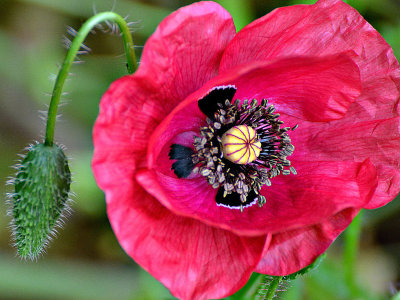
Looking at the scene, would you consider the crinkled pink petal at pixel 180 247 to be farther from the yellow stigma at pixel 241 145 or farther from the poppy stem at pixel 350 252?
the poppy stem at pixel 350 252

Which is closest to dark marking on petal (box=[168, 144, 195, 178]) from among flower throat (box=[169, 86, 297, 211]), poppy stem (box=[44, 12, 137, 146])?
flower throat (box=[169, 86, 297, 211])

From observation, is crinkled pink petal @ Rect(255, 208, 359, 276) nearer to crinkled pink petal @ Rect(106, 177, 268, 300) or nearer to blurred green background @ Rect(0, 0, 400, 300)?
crinkled pink petal @ Rect(106, 177, 268, 300)

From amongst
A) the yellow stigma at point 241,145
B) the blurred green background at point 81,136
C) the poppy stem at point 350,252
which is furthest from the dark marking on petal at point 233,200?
the blurred green background at point 81,136

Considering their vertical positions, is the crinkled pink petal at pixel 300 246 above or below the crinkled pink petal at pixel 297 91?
below

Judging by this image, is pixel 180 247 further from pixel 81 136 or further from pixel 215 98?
pixel 81 136

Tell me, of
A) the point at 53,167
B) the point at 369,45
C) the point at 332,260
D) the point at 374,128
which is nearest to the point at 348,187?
the point at 374,128
